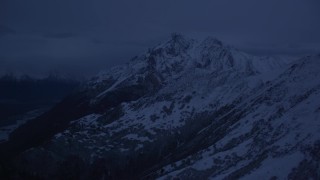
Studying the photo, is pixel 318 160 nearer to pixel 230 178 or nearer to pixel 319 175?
pixel 319 175

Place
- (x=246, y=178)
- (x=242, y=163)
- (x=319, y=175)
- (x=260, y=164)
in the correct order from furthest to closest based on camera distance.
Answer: (x=242, y=163), (x=260, y=164), (x=246, y=178), (x=319, y=175)

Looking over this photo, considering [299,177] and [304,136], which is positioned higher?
[304,136]

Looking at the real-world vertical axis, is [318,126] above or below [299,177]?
above

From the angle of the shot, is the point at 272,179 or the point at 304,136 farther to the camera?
the point at 304,136

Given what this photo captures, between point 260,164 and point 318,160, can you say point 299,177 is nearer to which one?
point 318,160

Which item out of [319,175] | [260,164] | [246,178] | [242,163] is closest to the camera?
[319,175]

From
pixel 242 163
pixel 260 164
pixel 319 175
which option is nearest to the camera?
pixel 319 175

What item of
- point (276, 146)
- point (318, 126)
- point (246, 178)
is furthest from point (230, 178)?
point (318, 126)

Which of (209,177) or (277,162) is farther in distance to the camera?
(209,177)

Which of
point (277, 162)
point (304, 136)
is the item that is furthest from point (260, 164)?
point (304, 136)
